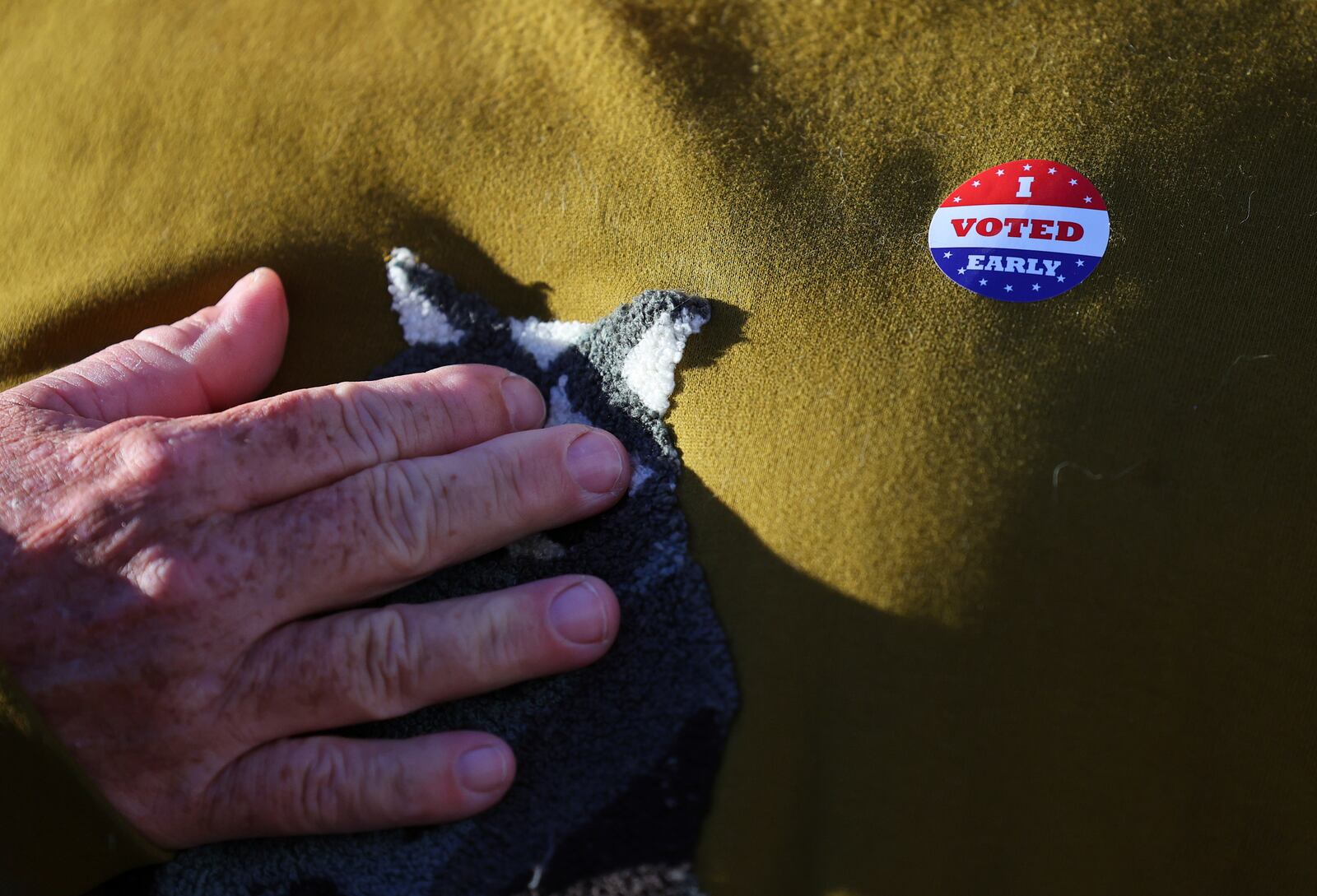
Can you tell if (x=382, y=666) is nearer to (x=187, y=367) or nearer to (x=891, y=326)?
(x=187, y=367)

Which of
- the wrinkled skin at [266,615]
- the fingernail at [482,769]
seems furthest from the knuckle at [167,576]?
the fingernail at [482,769]

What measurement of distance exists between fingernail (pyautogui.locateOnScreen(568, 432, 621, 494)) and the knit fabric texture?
2cm

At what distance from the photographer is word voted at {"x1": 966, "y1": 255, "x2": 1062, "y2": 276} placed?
0.75 metres

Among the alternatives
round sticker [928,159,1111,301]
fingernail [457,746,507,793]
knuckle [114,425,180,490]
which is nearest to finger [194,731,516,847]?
fingernail [457,746,507,793]

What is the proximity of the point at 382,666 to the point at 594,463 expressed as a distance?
0.22 metres

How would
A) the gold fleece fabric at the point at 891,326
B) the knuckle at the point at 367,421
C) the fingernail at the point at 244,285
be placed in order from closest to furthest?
the gold fleece fabric at the point at 891,326, the knuckle at the point at 367,421, the fingernail at the point at 244,285

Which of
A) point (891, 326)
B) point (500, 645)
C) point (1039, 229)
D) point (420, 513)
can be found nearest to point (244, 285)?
point (420, 513)

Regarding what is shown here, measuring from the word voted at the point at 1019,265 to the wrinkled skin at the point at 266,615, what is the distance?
1.07 ft

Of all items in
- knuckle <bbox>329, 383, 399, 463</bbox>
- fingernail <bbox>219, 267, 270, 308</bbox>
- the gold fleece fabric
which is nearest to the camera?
the gold fleece fabric

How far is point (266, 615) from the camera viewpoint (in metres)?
0.74

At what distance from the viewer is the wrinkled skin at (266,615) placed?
2.37ft

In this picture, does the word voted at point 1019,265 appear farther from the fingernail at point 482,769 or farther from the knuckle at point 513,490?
the fingernail at point 482,769

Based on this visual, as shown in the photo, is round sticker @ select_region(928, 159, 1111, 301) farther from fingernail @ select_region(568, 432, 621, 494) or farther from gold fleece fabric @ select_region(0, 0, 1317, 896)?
fingernail @ select_region(568, 432, 621, 494)

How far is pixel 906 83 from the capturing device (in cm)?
84
